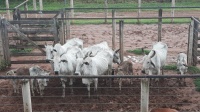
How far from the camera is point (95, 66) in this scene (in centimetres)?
936

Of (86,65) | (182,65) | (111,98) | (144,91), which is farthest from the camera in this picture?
(182,65)

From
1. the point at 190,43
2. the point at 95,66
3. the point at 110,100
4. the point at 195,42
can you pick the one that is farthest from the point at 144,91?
the point at 195,42

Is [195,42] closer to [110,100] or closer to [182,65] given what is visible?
[182,65]

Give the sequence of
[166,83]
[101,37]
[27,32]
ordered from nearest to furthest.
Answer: [166,83] < [27,32] < [101,37]

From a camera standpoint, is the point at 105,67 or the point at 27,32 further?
the point at 27,32

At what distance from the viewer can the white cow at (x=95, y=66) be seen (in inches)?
359

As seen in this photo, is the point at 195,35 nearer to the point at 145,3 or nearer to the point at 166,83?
the point at 166,83

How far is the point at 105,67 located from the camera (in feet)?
32.7

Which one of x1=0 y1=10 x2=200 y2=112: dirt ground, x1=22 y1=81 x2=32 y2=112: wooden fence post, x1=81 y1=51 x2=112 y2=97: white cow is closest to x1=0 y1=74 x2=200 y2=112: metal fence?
x1=0 y1=10 x2=200 y2=112: dirt ground

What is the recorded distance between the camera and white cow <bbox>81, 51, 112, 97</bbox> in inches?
359

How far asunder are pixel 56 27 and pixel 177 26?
9.77 m

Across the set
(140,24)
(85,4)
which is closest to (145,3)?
(85,4)

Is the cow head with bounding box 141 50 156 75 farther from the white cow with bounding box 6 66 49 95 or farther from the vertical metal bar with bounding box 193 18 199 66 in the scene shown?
the white cow with bounding box 6 66 49 95

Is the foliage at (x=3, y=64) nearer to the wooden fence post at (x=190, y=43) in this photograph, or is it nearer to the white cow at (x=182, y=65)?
the white cow at (x=182, y=65)
